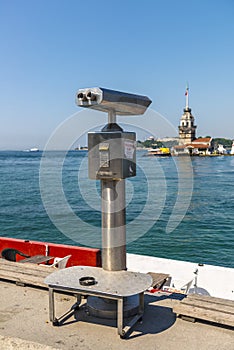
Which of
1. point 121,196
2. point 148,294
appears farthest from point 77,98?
point 148,294

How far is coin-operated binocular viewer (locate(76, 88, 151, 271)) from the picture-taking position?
13.5 ft

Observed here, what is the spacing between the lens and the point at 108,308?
4.24m

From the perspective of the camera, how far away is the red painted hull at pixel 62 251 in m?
7.14

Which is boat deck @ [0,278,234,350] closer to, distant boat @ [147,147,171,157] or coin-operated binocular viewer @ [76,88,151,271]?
coin-operated binocular viewer @ [76,88,151,271]

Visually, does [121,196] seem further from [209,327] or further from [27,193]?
[27,193]

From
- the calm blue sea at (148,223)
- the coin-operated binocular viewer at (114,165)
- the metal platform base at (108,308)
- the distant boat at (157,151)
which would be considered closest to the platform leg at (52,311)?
the metal platform base at (108,308)

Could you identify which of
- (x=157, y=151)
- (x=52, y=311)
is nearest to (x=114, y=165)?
(x=52, y=311)

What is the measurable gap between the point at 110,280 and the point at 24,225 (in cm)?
2032

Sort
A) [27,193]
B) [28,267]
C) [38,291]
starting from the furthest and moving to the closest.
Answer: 1. [27,193]
2. [28,267]
3. [38,291]

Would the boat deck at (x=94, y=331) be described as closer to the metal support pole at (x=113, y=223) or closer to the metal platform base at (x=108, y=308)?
the metal platform base at (x=108, y=308)

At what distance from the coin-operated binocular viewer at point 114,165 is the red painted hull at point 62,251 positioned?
2845 millimetres

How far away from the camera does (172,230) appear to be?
2244 cm

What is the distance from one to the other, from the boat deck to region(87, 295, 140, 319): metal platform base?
6 cm

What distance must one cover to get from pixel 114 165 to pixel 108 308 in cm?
152
